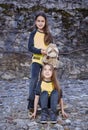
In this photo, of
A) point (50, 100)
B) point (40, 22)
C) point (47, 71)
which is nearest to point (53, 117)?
point (50, 100)

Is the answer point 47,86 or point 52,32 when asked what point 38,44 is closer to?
point 47,86

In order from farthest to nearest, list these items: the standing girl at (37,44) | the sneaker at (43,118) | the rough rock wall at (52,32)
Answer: the rough rock wall at (52,32) → the standing girl at (37,44) → the sneaker at (43,118)

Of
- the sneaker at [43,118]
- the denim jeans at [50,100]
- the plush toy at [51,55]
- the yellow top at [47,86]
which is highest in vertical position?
the plush toy at [51,55]

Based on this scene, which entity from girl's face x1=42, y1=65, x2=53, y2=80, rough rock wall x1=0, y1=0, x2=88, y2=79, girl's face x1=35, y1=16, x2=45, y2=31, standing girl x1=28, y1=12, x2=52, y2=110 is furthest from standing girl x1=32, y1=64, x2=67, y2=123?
rough rock wall x1=0, y1=0, x2=88, y2=79

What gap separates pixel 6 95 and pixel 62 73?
2465mm

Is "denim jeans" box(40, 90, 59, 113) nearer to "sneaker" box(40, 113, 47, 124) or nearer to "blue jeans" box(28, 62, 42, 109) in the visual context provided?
"sneaker" box(40, 113, 47, 124)

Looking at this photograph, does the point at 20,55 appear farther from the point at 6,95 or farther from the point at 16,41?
the point at 6,95

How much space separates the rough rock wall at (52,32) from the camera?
372 inches

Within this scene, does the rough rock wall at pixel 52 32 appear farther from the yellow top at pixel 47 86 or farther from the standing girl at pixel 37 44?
the yellow top at pixel 47 86

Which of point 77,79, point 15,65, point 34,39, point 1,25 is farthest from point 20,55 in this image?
point 34,39

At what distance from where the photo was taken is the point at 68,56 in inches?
380

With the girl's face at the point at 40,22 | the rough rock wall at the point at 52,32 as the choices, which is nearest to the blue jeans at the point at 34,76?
the girl's face at the point at 40,22

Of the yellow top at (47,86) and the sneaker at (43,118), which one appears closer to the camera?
the sneaker at (43,118)

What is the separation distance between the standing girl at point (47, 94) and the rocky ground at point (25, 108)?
5.4 inches
